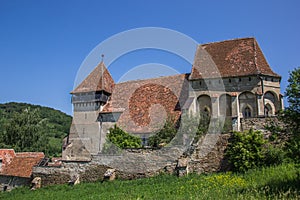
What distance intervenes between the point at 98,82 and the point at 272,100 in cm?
1958

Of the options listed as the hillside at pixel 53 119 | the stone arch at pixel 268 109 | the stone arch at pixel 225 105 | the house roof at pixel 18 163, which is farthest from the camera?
the hillside at pixel 53 119

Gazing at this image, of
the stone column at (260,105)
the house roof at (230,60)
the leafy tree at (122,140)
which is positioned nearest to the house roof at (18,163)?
the leafy tree at (122,140)

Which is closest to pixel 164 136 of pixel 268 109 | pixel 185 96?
pixel 185 96

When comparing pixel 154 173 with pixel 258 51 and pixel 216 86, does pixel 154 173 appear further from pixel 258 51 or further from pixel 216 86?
pixel 258 51

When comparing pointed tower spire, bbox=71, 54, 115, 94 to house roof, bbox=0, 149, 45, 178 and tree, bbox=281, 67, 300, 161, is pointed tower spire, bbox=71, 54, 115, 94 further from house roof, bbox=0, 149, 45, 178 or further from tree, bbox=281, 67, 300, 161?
tree, bbox=281, 67, 300, 161

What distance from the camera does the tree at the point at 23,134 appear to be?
4153 cm

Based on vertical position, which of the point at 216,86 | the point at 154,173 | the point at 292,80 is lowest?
the point at 154,173

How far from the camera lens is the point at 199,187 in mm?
13219

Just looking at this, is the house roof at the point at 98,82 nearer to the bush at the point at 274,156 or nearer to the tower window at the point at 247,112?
the tower window at the point at 247,112

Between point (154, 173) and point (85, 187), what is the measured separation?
443 centimetres

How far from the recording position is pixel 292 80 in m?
10.1

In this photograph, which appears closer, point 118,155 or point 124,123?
point 118,155

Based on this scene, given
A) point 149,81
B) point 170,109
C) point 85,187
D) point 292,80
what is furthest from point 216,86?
point 292,80

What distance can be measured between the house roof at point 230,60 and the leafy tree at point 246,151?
1279 cm
